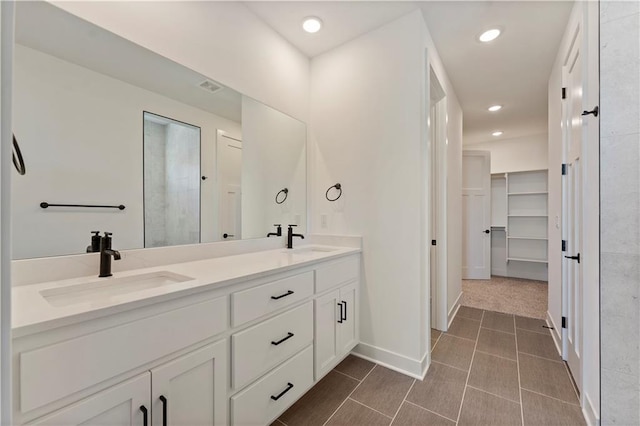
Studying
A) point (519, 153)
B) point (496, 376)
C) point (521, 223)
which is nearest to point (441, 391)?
point (496, 376)

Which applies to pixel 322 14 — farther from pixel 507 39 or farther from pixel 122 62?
pixel 507 39

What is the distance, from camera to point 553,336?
8.08 ft

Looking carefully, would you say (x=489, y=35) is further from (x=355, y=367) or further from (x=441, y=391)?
(x=355, y=367)

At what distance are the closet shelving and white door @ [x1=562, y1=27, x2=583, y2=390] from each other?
3.33m

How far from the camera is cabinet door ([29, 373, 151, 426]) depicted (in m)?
0.74

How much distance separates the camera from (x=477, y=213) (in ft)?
15.4

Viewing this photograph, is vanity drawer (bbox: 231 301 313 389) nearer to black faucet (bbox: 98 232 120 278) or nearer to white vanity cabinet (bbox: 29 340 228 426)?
white vanity cabinet (bbox: 29 340 228 426)

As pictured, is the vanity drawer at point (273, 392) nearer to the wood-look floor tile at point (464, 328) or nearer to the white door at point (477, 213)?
the wood-look floor tile at point (464, 328)

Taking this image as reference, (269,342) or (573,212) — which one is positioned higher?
(573,212)

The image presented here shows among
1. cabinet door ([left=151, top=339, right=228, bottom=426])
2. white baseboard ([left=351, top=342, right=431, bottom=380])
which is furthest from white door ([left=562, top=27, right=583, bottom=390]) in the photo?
cabinet door ([left=151, top=339, right=228, bottom=426])

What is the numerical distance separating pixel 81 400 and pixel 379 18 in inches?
104

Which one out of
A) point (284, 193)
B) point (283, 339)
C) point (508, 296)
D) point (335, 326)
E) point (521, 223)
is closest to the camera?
point (283, 339)

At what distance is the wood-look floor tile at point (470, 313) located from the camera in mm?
3011

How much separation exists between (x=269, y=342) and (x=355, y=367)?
40.1 inches
